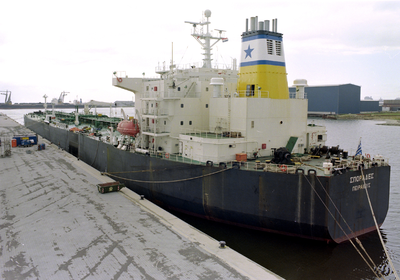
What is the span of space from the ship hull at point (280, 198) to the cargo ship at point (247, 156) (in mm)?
46

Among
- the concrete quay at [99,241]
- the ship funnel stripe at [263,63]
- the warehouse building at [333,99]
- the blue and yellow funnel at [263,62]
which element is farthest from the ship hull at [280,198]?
the warehouse building at [333,99]

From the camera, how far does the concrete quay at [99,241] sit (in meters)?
9.93

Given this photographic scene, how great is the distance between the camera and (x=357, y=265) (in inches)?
504

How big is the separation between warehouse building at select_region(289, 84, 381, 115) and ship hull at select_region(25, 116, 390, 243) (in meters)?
80.8

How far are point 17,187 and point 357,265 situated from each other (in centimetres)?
1948

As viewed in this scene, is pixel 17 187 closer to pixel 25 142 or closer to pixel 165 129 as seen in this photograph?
pixel 165 129

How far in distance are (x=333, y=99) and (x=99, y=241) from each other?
9320cm

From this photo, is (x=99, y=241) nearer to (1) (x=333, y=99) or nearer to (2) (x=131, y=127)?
(2) (x=131, y=127)

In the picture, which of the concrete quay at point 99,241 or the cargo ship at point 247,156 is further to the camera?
the cargo ship at point 247,156

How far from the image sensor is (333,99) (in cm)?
9238

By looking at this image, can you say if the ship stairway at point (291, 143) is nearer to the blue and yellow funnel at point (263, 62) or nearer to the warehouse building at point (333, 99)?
the blue and yellow funnel at point (263, 62)

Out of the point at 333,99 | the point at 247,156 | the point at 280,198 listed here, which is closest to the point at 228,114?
the point at 247,156

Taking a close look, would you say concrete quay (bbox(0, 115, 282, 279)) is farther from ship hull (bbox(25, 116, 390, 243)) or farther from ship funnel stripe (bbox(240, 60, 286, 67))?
ship funnel stripe (bbox(240, 60, 286, 67))

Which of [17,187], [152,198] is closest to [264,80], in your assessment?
[152,198]
